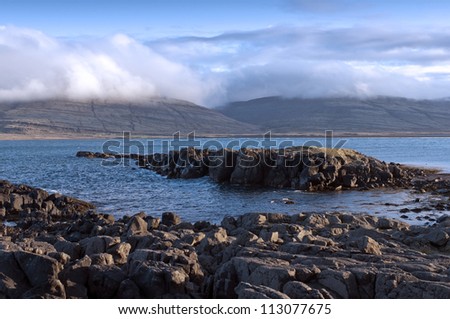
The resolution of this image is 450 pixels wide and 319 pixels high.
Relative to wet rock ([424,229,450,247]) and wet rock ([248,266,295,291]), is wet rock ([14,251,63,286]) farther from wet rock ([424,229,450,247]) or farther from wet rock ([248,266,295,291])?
wet rock ([424,229,450,247])

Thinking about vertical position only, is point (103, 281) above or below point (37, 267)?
below

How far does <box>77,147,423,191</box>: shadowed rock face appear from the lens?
65625mm

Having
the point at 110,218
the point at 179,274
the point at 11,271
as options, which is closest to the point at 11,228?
the point at 110,218

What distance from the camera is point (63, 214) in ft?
144

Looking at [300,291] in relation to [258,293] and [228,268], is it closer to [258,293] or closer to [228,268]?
[258,293]

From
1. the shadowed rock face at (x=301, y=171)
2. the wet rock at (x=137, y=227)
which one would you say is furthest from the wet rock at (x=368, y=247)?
the shadowed rock face at (x=301, y=171)

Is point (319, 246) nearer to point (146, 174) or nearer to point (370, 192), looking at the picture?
point (370, 192)

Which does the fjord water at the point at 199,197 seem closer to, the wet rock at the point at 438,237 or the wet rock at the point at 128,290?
the wet rock at the point at 438,237

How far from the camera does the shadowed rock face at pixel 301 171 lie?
6562 cm

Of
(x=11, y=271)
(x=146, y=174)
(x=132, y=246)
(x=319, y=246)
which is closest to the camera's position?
(x=11, y=271)

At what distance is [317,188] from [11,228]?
3668 centimetres

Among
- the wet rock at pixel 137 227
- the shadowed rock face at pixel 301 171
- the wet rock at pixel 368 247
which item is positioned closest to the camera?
the wet rock at pixel 368 247

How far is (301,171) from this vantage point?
67.4 meters

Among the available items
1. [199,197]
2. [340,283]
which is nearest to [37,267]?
[340,283]
